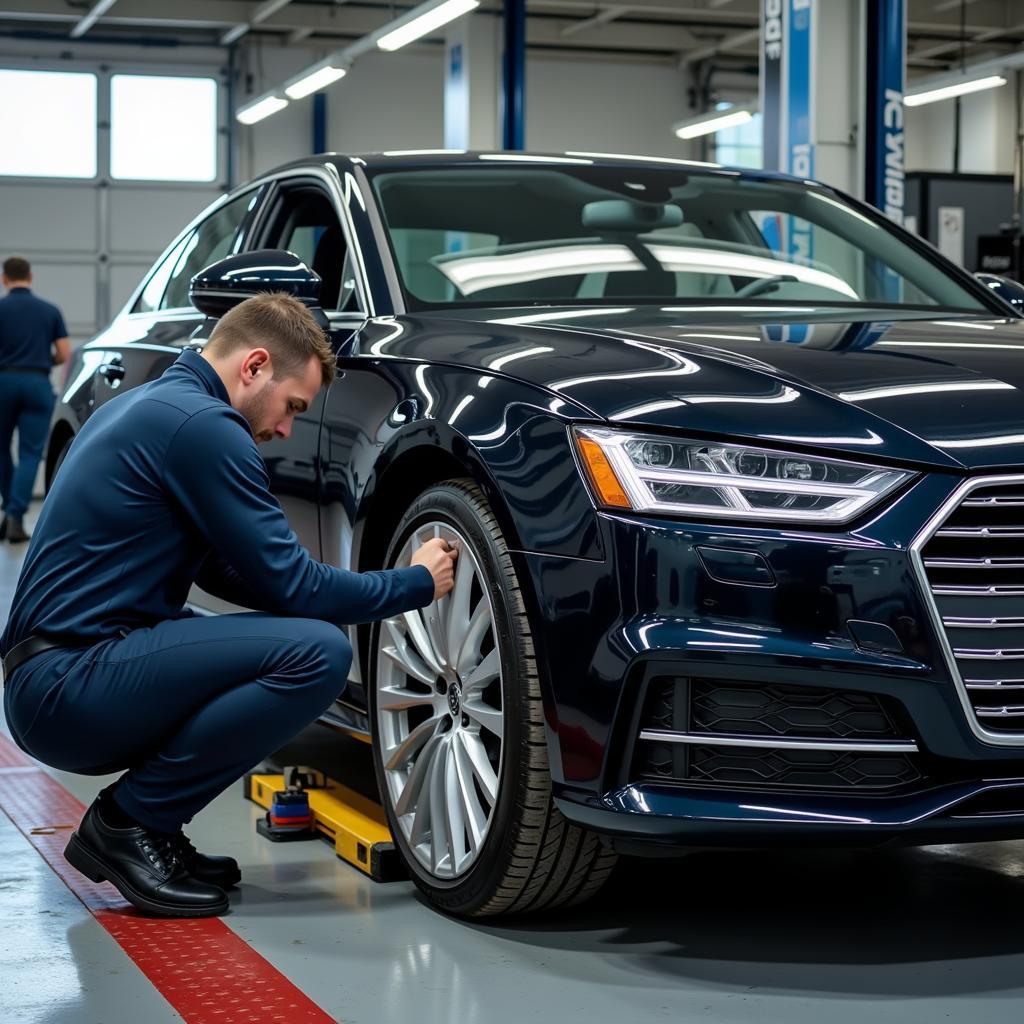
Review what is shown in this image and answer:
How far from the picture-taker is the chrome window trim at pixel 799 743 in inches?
96.7

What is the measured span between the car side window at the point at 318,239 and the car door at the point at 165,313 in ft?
0.52

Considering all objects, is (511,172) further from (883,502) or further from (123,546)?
(883,502)

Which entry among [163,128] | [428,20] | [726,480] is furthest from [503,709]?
[163,128]

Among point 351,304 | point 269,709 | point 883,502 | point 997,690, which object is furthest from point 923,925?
point 351,304

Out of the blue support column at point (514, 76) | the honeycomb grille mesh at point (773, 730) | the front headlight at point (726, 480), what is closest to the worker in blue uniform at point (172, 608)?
the front headlight at point (726, 480)

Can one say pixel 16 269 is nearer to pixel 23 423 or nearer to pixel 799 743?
pixel 23 423

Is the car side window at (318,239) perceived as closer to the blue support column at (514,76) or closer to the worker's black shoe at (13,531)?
the worker's black shoe at (13,531)

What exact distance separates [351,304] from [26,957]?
151 cm

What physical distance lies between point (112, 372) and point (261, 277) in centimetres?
149

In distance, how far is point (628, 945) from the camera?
2824 mm

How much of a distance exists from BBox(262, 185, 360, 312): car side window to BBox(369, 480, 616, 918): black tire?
912 millimetres

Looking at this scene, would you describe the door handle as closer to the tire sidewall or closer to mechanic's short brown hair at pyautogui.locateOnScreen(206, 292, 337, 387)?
mechanic's short brown hair at pyautogui.locateOnScreen(206, 292, 337, 387)

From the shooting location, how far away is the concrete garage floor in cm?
253

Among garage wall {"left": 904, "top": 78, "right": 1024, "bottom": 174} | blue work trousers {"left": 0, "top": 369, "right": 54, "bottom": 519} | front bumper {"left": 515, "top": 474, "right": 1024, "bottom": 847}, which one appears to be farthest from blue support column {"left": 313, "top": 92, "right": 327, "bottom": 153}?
front bumper {"left": 515, "top": 474, "right": 1024, "bottom": 847}
